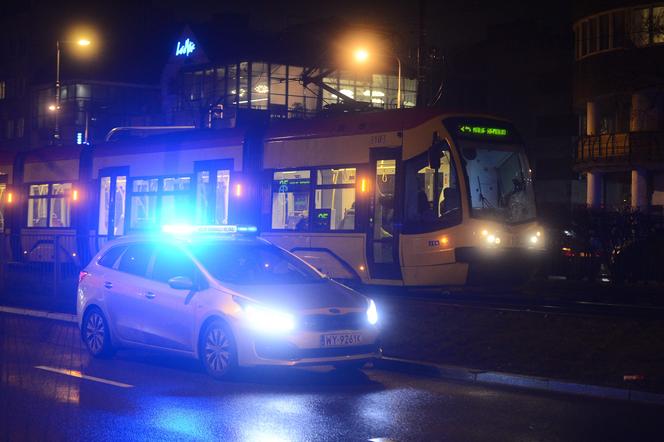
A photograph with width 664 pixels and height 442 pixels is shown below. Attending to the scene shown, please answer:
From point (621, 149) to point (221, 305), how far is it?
1520 inches

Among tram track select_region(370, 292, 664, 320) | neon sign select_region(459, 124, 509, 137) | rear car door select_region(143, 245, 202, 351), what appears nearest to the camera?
rear car door select_region(143, 245, 202, 351)

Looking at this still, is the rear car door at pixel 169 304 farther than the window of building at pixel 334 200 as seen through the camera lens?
No

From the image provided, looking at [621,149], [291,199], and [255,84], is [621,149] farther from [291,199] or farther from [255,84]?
[291,199]

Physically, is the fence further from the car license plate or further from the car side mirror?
the car license plate

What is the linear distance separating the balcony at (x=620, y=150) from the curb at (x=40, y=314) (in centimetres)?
3296

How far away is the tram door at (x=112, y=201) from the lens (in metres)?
27.8

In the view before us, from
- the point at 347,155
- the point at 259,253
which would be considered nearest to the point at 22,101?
the point at 347,155

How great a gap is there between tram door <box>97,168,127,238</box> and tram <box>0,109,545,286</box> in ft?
6.40

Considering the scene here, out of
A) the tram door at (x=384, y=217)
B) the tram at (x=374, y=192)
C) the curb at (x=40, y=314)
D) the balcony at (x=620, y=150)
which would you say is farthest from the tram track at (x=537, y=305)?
the balcony at (x=620, y=150)

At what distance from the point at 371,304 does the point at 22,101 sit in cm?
7755

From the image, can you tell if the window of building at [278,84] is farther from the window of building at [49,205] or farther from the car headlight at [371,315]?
the car headlight at [371,315]

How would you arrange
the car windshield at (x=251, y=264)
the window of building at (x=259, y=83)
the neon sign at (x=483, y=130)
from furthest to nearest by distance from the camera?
the window of building at (x=259, y=83)
the neon sign at (x=483, y=130)
the car windshield at (x=251, y=264)

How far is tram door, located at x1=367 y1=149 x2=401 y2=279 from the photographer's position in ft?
67.8

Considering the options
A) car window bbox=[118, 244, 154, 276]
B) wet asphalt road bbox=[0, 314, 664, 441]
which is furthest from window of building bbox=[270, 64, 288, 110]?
wet asphalt road bbox=[0, 314, 664, 441]
